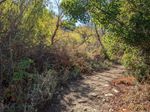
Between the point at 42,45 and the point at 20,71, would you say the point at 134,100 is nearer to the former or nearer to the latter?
the point at 20,71

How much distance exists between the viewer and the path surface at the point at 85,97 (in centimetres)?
950

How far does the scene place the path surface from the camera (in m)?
9.50

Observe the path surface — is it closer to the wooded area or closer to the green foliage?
the wooded area

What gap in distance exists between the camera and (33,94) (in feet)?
29.1

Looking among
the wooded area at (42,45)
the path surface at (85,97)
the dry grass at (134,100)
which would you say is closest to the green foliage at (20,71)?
the wooded area at (42,45)

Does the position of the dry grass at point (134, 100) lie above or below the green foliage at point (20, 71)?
below

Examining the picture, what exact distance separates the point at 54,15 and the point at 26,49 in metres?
11.7

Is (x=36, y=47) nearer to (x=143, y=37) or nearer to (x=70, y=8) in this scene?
(x=70, y=8)

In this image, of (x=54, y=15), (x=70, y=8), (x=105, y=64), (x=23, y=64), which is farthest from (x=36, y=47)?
(x=54, y=15)

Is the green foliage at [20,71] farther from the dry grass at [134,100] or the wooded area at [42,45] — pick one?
the dry grass at [134,100]

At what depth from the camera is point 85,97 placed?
10.7 meters

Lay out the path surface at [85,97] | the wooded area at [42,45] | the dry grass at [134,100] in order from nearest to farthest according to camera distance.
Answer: the wooded area at [42,45]
the dry grass at [134,100]
the path surface at [85,97]

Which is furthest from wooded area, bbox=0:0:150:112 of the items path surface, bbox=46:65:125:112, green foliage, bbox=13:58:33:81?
path surface, bbox=46:65:125:112

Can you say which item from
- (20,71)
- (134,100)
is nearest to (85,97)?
(134,100)
